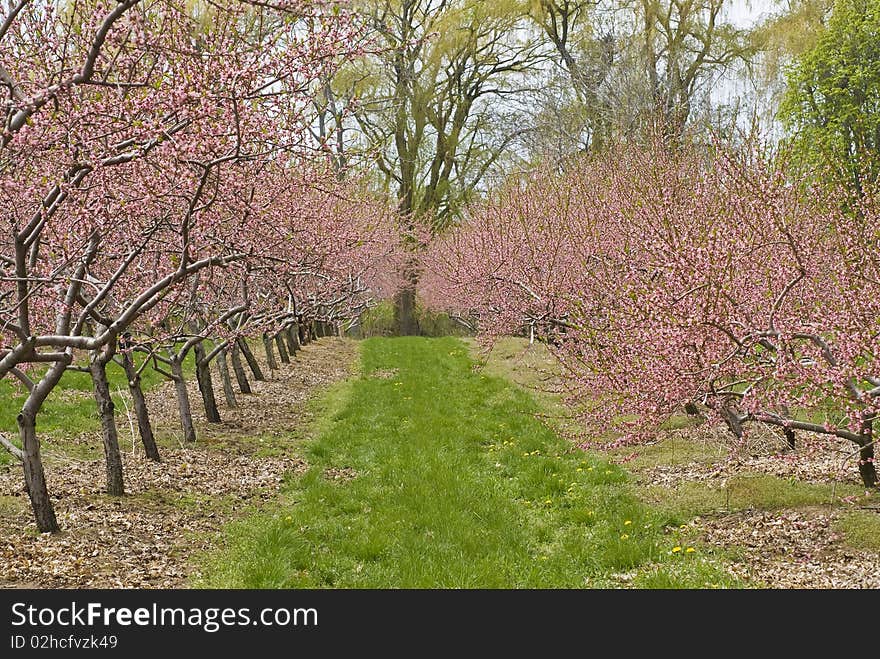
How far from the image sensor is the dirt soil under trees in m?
6.81

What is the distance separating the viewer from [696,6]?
2873 centimetres

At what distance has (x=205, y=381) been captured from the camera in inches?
539

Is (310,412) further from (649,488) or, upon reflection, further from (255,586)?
(255,586)

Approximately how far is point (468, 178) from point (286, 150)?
35852 mm

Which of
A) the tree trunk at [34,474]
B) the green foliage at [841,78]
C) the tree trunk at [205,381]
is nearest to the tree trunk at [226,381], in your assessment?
the tree trunk at [205,381]

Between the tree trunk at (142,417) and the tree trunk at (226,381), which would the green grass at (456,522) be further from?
the tree trunk at (226,381)

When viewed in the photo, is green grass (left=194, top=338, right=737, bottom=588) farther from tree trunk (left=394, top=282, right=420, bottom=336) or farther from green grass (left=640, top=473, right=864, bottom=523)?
tree trunk (left=394, top=282, right=420, bottom=336)

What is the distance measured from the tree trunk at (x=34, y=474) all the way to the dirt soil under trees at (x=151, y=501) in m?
0.15

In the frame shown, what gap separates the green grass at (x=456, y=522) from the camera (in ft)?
22.2

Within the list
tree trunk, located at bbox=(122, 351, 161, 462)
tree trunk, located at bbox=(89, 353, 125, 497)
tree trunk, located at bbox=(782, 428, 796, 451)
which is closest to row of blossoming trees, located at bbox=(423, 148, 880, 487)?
tree trunk, located at bbox=(782, 428, 796, 451)

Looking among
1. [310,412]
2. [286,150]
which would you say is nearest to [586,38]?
[310,412]

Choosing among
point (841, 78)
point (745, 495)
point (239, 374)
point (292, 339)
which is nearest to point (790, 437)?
point (745, 495)

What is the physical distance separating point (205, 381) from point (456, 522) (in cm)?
698

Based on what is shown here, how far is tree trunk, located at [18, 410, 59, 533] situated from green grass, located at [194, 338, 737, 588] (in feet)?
5.08
